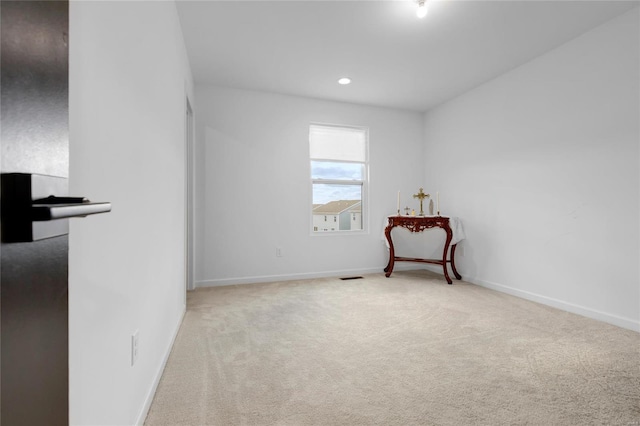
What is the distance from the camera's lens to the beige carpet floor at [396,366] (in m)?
1.48

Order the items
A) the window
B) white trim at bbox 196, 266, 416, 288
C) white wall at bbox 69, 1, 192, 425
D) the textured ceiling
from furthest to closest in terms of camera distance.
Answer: the window → white trim at bbox 196, 266, 416, 288 → the textured ceiling → white wall at bbox 69, 1, 192, 425

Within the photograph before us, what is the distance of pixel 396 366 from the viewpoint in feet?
6.24

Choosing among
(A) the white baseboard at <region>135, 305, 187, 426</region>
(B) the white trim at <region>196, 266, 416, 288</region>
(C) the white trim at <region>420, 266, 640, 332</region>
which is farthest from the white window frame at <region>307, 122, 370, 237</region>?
(A) the white baseboard at <region>135, 305, 187, 426</region>

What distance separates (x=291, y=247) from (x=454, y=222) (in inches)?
85.7

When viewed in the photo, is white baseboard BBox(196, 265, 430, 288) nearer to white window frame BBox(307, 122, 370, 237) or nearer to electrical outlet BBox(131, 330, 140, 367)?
white window frame BBox(307, 122, 370, 237)

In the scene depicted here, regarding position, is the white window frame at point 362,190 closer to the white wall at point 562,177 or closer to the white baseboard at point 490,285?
the white baseboard at point 490,285

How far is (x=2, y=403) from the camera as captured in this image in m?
0.34

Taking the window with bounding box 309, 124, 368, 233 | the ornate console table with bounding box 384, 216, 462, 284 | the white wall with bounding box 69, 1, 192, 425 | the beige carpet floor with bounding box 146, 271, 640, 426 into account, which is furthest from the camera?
the window with bounding box 309, 124, 368, 233

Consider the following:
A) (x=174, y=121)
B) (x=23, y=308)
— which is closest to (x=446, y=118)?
(x=174, y=121)

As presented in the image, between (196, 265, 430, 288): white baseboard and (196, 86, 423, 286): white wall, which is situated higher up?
(196, 86, 423, 286): white wall

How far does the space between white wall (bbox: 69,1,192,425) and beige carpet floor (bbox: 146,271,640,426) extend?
353 mm

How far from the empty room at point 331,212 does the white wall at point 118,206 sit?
1 centimetres

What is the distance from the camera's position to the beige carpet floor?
1.48 meters

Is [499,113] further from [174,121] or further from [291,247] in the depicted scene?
[174,121]
